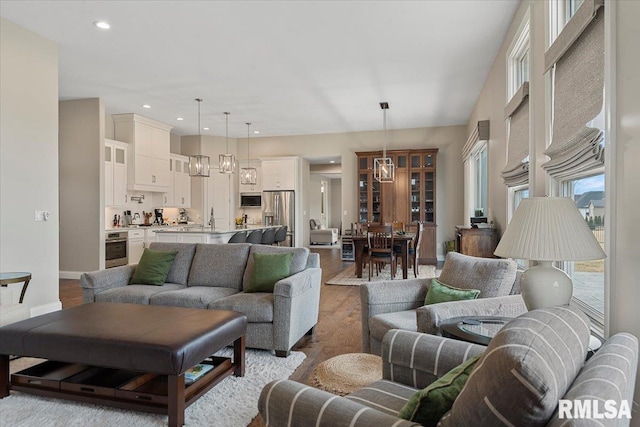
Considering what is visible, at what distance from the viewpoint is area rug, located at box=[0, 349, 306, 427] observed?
7.13 feet

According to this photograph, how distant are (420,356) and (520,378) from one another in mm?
890

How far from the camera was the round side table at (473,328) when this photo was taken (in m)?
1.88

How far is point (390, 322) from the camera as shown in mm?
2564

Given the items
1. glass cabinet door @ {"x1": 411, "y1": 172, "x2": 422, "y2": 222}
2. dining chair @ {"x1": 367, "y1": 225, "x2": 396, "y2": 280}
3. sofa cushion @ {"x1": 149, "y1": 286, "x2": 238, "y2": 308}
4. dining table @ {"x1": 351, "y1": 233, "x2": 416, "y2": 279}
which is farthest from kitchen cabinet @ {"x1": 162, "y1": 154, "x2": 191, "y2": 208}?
sofa cushion @ {"x1": 149, "y1": 286, "x2": 238, "y2": 308}

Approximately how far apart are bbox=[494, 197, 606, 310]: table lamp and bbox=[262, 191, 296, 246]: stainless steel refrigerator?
27.1 feet

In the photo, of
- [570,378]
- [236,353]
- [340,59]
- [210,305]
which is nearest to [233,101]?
[340,59]

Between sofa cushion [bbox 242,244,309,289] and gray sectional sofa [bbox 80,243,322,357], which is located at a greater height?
sofa cushion [bbox 242,244,309,289]

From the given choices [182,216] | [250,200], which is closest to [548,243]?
[250,200]

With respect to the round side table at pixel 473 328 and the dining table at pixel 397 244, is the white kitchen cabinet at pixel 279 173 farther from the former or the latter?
the round side table at pixel 473 328

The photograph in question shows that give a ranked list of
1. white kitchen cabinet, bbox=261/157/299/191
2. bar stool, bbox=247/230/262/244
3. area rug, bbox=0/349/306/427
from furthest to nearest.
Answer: white kitchen cabinet, bbox=261/157/299/191 < bar stool, bbox=247/230/262/244 < area rug, bbox=0/349/306/427

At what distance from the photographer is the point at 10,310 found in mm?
3053

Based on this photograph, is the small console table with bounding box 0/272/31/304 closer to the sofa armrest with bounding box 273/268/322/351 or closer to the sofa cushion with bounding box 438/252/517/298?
the sofa armrest with bounding box 273/268/322/351

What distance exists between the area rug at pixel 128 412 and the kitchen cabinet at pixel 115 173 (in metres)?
5.44

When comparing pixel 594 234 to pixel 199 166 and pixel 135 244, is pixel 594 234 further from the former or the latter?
pixel 135 244
